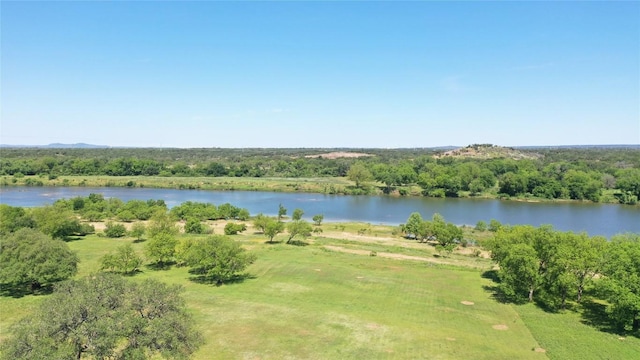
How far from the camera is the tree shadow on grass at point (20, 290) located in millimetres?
37062

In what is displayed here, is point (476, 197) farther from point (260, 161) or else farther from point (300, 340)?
point (260, 161)

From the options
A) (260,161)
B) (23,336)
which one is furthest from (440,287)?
(260,161)

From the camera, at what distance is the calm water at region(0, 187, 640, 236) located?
82.4 metres

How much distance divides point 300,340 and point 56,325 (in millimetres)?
14943

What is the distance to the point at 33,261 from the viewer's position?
118 ft

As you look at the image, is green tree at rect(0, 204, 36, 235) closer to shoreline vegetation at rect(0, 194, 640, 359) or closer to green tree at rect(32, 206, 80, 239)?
shoreline vegetation at rect(0, 194, 640, 359)

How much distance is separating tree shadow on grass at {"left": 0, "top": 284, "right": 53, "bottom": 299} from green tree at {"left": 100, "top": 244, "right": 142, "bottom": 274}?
5.69 metres

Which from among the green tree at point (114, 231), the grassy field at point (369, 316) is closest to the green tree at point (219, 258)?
the grassy field at point (369, 316)

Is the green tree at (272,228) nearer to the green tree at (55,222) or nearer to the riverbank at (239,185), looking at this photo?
the green tree at (55,222)

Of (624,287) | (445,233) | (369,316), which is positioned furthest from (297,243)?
(624,287)

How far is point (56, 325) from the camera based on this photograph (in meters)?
18.8

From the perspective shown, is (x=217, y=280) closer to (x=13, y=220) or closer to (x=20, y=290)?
(x=20, y=290)

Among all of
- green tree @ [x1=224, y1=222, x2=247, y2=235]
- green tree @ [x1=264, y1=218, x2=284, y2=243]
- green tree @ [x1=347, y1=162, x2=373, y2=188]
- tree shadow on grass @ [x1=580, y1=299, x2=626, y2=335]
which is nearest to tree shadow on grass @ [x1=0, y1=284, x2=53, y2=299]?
green tree @ [x1=264, y1=218, x2=284, y2=243]

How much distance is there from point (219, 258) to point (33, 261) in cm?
1602
